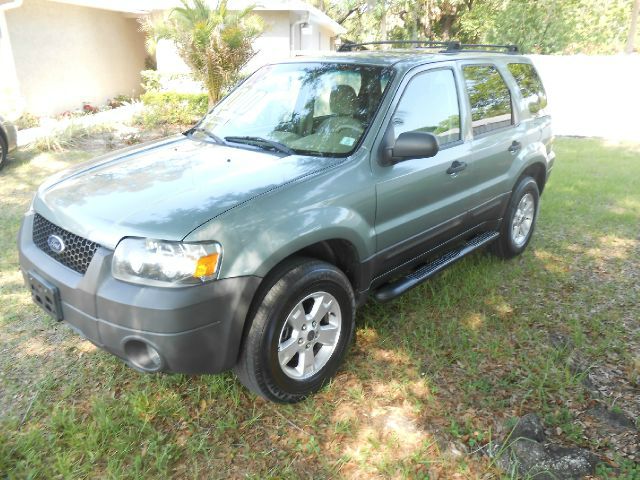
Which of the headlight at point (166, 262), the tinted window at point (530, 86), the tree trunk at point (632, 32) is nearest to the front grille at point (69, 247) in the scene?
the headlight at point (166, 262)

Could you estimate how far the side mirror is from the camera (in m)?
3.03

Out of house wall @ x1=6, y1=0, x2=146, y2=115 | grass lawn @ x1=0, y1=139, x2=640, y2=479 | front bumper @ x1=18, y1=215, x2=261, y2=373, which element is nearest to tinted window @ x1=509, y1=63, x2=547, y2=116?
grass lawn @ x1=0, y1=139, x2=640, y2=479

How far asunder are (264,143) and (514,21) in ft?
83.6

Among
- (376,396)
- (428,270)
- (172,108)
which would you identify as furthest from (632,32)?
(376,396)

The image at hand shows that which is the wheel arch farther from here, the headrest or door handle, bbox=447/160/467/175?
the headrest

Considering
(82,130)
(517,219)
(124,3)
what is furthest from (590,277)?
(124,3)

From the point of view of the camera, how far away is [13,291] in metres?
4.22

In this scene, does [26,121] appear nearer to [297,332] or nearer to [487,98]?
[487,98]

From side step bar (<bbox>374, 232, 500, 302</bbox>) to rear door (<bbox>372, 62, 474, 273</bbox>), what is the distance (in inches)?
5.4

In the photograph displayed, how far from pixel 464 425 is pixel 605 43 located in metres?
33.5

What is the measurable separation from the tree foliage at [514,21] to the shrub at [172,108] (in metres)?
17.5

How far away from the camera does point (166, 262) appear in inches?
92.9

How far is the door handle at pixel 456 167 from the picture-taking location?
3.70m

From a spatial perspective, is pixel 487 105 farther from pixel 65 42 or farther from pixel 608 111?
pixel 65 42
